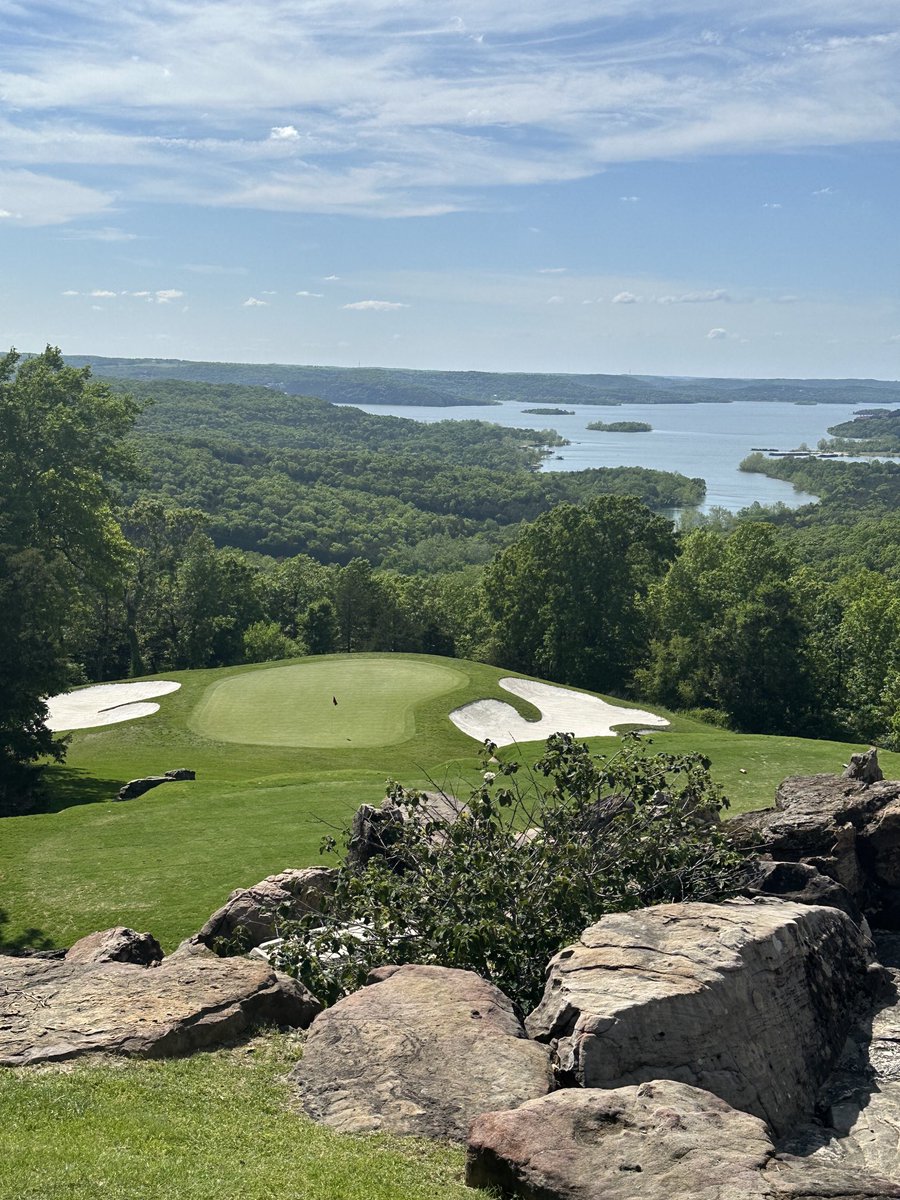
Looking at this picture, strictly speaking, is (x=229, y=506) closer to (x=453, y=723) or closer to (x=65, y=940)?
(x=453, y=723)

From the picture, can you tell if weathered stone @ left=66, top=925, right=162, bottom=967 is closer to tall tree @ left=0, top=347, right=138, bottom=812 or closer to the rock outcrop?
the rock outcrop

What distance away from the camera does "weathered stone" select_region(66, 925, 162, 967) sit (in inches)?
462

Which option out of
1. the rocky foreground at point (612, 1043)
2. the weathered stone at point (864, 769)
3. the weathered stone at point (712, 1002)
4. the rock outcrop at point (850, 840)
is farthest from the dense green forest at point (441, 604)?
the weathered stone at point (712, 1002)

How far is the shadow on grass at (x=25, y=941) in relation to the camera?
45.6 ft

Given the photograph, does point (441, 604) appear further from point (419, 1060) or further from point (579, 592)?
point (419, 1060)

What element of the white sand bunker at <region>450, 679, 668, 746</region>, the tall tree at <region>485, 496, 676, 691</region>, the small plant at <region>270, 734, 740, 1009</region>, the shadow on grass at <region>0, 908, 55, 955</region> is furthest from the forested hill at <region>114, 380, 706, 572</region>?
the small plant at <region>270, 734, 740, 1009</region>

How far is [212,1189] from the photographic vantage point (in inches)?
263

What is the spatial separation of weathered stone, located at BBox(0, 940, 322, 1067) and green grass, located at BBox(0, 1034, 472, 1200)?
384 millimetres

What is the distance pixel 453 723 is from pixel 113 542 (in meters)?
15.1

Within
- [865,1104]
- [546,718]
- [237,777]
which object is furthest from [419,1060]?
[546,718]

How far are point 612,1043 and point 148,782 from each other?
17.9 metres

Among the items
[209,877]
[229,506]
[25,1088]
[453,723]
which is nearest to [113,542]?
[453,723]

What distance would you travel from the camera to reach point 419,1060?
27.7 ft

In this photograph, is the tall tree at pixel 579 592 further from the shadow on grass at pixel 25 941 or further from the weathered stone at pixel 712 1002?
the weathered stone at pixel 712 1002
